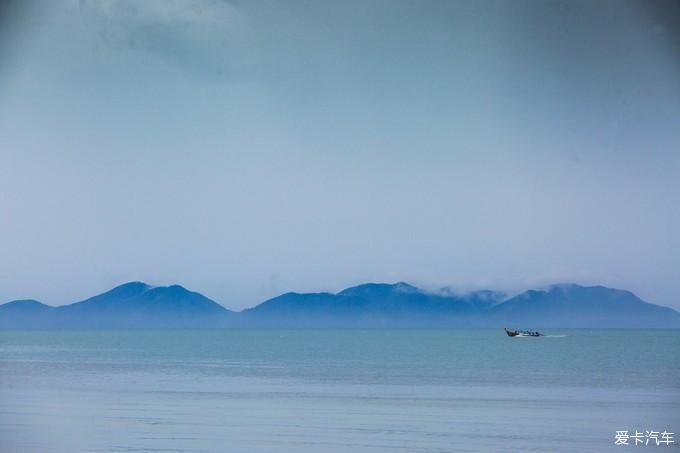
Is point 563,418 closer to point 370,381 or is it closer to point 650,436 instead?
point 650,436

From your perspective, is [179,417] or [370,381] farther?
[370,381]

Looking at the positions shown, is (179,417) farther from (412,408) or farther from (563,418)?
(563,418)

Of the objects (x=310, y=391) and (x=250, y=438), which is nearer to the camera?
(x=250, y=438)

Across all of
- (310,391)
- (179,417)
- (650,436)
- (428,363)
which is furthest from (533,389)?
(428,363)

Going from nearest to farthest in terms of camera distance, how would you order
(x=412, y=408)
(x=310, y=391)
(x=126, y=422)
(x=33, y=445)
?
(x=33, y=445) → (x=126, y=422) → (x=412, y=408) → (x=310, y=391)

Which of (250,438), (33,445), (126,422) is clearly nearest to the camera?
(33,445)

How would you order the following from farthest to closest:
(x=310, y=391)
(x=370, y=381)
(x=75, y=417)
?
(x=370, y=381) → (x=310, y=391) → (x=75, y=417)

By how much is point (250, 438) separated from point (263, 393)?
5.41 metres

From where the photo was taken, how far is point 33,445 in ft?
31.6

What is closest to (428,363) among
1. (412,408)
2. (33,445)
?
(412,408)

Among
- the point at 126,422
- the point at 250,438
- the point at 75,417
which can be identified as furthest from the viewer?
the point at 75,417

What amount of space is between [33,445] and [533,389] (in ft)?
33.6

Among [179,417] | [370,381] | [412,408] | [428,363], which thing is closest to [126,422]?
[179,417]

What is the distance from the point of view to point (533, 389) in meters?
A: 17.2
